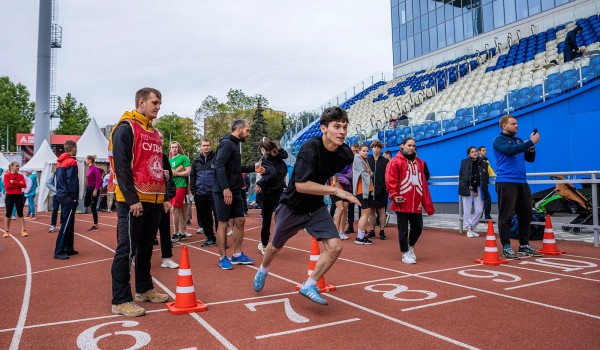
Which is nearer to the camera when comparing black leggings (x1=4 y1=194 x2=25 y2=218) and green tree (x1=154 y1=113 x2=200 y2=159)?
black leggings (x1=4 y1=194 x2=25 y2=218)

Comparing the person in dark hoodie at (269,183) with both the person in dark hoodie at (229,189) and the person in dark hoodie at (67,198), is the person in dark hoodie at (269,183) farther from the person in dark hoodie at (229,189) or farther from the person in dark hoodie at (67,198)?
the person in dark hoodie at (67,198)

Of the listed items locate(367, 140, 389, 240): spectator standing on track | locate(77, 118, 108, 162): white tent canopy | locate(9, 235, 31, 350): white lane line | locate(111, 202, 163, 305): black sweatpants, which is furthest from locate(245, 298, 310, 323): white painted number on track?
locate(77, 118, 108, 162): white tent canopy

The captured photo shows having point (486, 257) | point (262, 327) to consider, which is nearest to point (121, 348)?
point (262, 327)

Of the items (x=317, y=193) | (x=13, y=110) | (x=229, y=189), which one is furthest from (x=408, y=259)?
(x=13, y=110)

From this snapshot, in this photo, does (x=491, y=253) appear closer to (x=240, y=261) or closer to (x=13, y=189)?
(x=240, y=261)

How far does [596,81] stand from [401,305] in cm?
1279

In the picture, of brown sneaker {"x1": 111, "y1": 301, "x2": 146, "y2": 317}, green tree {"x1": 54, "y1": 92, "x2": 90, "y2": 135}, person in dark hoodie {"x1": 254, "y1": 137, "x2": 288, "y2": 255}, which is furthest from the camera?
green tree {"x1": 54, "y1": 92, "x2": 90, "y2": 135}

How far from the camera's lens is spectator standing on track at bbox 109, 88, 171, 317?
14.3ft

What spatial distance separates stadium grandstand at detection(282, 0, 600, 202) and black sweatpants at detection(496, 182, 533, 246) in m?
8.36

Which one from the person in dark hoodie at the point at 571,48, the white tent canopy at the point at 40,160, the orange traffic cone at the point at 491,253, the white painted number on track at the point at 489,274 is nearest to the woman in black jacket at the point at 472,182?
the orange traffic cone at the point at 491,253

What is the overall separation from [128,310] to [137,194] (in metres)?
1.13

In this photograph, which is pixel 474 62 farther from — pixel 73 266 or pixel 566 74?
A: pixel 73 266

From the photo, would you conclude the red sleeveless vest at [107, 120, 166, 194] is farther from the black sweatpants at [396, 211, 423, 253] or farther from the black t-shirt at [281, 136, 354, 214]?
the black sweatpants at [396, 211, 423, 253]

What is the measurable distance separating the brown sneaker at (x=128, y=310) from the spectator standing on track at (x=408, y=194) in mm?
4148
